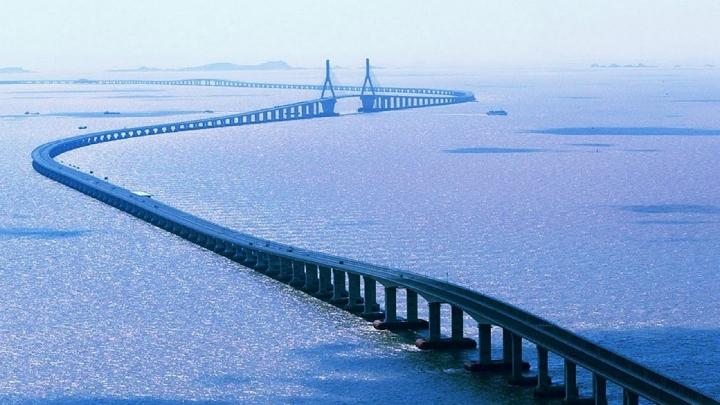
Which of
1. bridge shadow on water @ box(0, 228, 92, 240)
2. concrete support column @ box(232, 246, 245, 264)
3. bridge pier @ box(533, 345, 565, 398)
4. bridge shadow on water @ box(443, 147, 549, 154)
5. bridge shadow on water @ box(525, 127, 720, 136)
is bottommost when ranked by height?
bridge shadow on water @ box(525, 127, 720, 136)

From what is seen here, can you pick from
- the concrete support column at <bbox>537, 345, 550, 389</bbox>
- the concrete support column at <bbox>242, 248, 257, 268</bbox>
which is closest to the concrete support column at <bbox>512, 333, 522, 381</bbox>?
the concrete support column at <bbox>537, 345, 550, 389</bbox>

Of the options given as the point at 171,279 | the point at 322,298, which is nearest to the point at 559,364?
the point at 322,298

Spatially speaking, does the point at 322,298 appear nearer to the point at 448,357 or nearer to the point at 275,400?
the point at 448,357

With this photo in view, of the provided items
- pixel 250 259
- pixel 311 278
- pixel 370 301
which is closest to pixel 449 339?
pixel 370 301

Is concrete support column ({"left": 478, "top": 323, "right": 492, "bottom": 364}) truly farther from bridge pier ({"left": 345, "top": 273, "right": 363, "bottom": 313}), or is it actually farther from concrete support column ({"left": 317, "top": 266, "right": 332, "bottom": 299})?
A: concrete support column ({"left": 317, "top": 266, "right": 332, "bottom": 299})

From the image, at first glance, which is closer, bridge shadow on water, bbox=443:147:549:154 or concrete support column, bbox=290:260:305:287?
concrete support column, bbox=290:260:305:287
